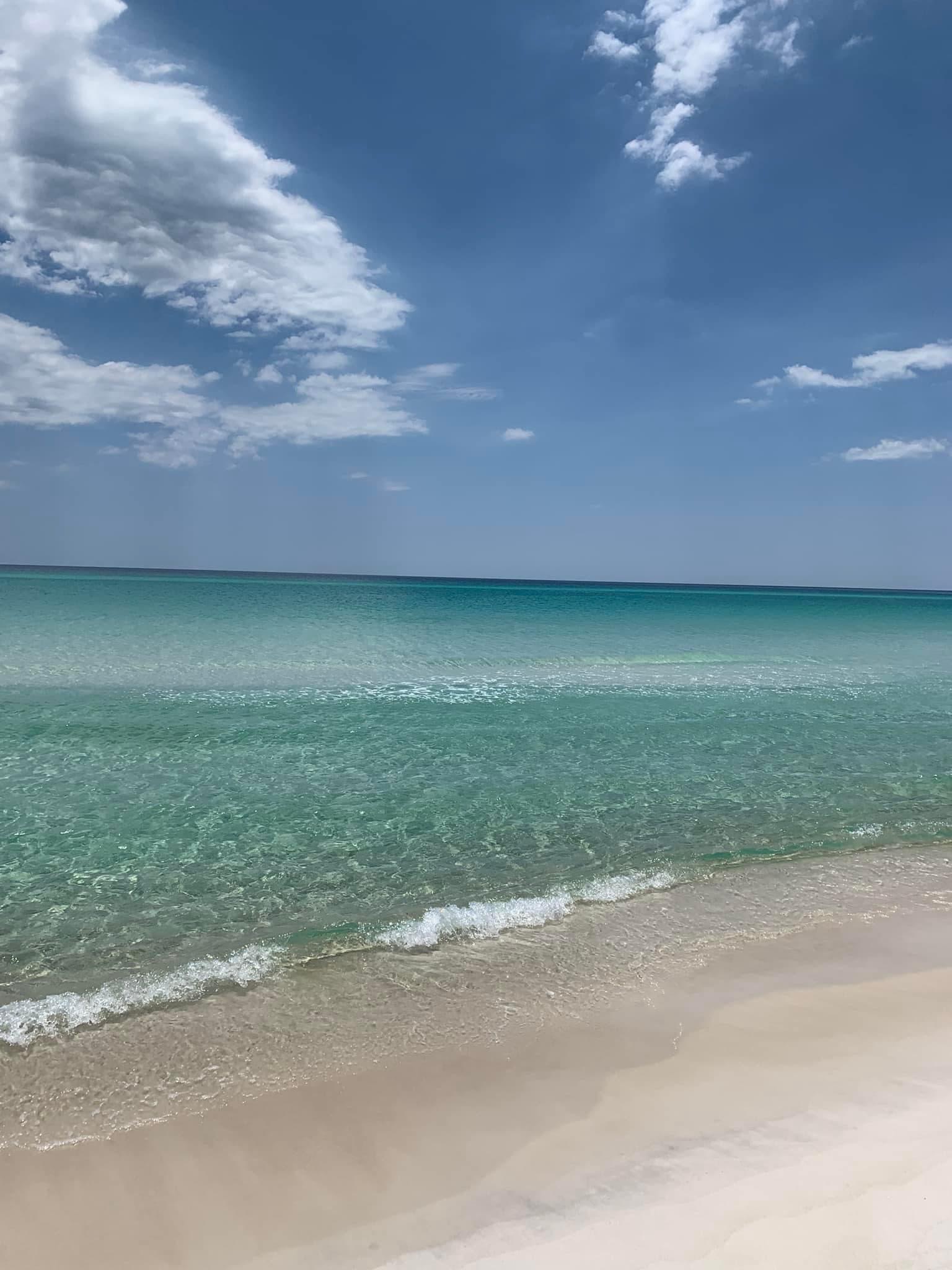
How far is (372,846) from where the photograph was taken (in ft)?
29.9

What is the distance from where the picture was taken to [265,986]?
5.96 m

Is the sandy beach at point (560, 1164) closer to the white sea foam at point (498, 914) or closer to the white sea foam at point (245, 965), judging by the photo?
the white sea foam at point (245, 965)

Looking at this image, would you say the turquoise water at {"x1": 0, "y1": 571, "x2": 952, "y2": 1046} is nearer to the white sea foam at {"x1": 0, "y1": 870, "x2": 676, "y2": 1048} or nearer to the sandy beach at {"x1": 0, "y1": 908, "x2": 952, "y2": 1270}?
the white sea foam at {"x1": 0, "y1": 870, "x2": 676, "y2": 1048}

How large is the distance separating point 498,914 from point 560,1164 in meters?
3.10

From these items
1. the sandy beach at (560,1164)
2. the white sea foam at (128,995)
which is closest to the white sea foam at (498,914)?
the white sea foam at (128,995)

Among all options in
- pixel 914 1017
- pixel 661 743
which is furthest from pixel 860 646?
pixel 914 1017

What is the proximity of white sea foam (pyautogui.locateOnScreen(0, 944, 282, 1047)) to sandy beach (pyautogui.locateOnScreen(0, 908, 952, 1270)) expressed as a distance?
1.40 meters

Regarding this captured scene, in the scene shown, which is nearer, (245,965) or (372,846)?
(245,965)

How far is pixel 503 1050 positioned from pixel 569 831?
15.3 feet

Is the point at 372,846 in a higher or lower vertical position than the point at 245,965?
higher

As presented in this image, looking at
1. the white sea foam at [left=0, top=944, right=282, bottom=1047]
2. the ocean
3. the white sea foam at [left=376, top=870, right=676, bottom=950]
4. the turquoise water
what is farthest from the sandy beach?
the turquoise water

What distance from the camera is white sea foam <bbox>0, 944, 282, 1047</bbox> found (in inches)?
211

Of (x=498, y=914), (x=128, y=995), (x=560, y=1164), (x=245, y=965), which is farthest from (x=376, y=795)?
(x=560, y=1164)

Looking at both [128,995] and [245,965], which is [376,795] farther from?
[128,995]
